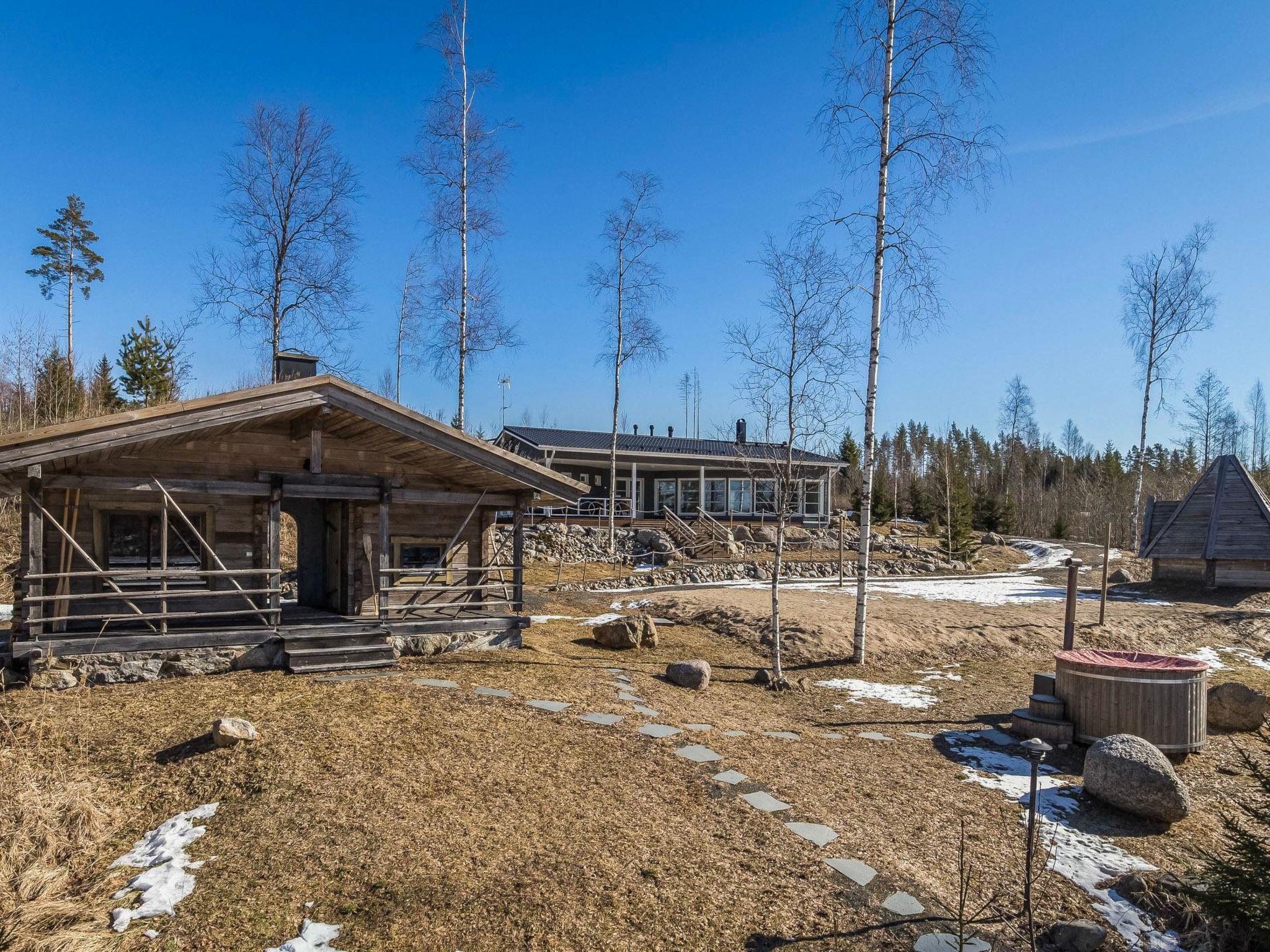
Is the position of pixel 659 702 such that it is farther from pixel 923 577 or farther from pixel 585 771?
pixel 923 577

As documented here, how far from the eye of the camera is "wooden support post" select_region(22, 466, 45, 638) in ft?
30.8

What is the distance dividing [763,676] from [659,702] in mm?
3023

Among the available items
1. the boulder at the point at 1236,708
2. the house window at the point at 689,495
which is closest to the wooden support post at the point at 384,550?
the boulder at the point at 1236,708

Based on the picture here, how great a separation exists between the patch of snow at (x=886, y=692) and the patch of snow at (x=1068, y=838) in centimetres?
156

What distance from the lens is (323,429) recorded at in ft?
38.0

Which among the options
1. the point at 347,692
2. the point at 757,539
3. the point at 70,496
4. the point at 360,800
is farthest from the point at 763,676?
the point at 757,539

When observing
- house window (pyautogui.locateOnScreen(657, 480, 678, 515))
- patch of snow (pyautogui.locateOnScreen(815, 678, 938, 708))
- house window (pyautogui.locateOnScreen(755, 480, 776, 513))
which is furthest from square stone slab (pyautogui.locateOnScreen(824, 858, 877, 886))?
house window (pyautogui.locateOnScreen(657, 480, 678, 515))

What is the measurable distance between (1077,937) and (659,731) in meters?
4.33

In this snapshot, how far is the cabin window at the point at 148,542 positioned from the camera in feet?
36.3

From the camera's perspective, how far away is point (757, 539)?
3297 cm

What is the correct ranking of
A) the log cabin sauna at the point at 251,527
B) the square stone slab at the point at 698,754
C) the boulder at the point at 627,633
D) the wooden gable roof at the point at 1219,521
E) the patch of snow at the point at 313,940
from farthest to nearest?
the wooden gable roof at the point at 1219,521, the boulder at the point at 627,633, the log cabin sauna at the point at 251,527, the square stone slab at the point at 698,754, the patch of snow at the point at 313,940

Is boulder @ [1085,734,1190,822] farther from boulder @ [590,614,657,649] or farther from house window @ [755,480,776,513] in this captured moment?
house window @ [755,480,776,513]

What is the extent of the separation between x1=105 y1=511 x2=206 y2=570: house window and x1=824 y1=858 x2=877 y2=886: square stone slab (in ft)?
32.9

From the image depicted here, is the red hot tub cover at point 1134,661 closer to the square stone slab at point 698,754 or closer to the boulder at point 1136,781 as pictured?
the boulder at point 1136,781
